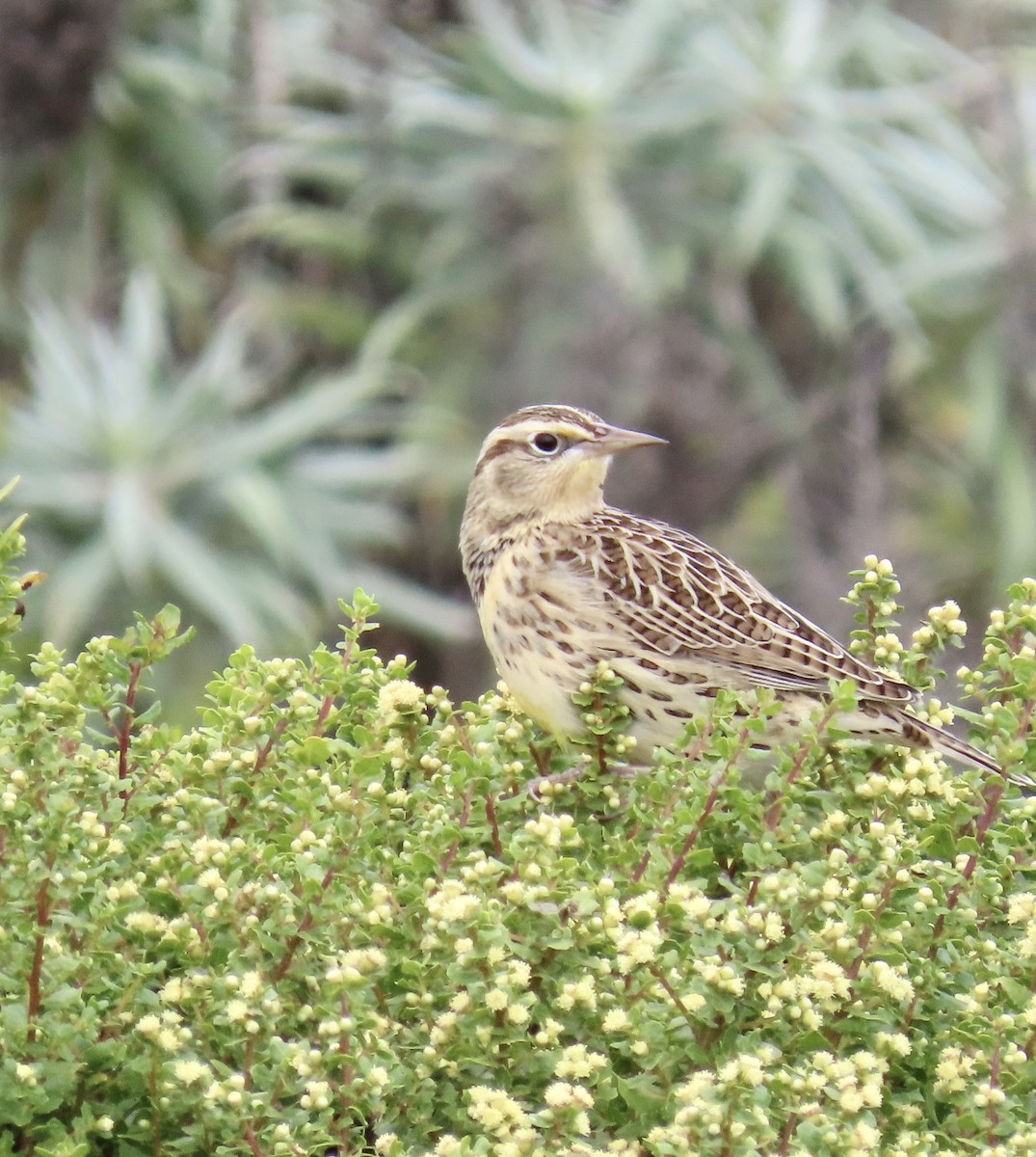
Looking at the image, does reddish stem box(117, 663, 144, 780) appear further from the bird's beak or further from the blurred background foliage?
the blurred background foliage

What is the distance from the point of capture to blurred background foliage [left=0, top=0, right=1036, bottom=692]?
10211mm

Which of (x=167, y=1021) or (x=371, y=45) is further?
(x=371, y=45)

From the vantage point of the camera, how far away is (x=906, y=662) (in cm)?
322

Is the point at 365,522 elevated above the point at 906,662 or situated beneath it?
elevated above

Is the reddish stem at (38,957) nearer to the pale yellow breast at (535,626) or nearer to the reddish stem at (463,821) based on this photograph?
the reddish stem at (463,821)

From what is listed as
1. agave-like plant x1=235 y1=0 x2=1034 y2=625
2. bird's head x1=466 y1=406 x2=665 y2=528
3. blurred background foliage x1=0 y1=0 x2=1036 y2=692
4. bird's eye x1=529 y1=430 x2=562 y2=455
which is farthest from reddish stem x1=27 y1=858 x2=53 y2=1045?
agave-like plant x1=235 y1=0 x2=1034 y2=625

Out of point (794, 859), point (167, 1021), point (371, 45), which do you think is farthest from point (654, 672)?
point (371, 45)

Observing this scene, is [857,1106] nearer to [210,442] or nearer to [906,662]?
[906,662]

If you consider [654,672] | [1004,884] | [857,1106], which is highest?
[654,672]

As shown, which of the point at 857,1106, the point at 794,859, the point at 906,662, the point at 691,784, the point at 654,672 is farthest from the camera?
the point at 654,672

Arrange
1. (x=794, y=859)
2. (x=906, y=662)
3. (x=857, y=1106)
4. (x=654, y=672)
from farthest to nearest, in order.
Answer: (x=654, y=672) → (x=906, y=662) → (x=794, y=859) → (x=857, y=1106)

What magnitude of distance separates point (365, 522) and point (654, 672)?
561 cm

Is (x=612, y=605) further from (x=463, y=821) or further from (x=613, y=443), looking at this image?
(x=463, y=821)

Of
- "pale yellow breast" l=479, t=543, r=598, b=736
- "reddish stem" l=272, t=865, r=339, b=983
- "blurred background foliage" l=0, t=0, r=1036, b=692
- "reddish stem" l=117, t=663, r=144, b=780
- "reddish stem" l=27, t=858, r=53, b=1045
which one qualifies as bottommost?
"reddish stem" l=27, t=858, r=53, b=1045
